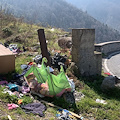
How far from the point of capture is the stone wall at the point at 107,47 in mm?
11806

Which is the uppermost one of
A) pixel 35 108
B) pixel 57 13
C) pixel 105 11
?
pixel 105 11

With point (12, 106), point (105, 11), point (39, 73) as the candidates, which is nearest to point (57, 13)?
point (39, 73)

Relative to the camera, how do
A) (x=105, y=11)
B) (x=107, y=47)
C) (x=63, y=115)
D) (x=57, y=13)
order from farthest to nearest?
(x=105, y=11) → (x=57, y=13) → (x=107, y=47) → (x=63, y=115)

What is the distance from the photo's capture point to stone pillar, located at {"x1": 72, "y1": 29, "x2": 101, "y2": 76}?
7027mm

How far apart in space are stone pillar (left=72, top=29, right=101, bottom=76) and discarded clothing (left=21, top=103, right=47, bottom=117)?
145 inches

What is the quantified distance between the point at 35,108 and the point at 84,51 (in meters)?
4.16

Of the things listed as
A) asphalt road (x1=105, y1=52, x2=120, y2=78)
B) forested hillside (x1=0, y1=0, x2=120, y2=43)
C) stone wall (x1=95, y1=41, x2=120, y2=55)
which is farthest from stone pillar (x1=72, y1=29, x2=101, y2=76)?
forested hillside (x1=0, y1=0, x2=120, y2=43)

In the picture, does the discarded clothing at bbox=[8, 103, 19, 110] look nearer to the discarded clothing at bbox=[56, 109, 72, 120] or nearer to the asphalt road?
the discarded clothing at bbox=[56, 109, 72, 120]

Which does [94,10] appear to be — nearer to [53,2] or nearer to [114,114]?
[53,2]

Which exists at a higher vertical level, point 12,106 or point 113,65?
point 12,106

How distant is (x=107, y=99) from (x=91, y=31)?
321 cm

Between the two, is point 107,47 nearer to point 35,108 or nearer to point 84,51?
point 84,51

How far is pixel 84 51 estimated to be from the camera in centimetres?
724

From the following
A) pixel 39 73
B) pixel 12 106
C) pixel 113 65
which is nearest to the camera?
pixel 12 106
